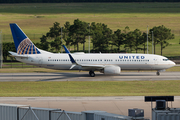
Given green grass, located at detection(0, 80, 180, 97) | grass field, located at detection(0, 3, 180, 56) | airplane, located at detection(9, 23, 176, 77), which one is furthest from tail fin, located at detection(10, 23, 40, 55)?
grass field, located at detection(0, 3, 180, 56)

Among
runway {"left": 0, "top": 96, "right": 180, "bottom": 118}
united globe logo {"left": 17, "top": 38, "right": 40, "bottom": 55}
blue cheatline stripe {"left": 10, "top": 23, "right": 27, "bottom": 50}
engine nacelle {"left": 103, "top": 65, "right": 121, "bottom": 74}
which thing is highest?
blue cheatline stripe {"left": 10, "top": 23, "right": 27, "bottom": 50}

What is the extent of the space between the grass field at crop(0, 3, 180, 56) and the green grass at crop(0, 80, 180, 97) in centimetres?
7778

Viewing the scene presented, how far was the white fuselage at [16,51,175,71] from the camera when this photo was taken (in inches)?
2015

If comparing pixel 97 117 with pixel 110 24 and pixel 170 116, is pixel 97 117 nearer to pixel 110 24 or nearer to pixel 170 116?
pixel 170 116

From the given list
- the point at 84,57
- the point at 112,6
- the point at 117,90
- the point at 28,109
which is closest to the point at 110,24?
the point at 112,6

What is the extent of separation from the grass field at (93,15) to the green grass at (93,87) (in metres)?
77.8

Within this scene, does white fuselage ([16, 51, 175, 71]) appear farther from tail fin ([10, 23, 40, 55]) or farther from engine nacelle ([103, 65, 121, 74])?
engine nacelle ([103, 65, 121, 74])

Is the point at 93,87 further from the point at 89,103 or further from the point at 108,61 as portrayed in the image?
the point at 89,103

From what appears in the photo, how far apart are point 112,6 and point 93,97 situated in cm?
16794

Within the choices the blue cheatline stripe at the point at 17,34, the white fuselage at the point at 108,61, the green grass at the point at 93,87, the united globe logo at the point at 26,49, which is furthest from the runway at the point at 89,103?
the blue cheatline stripe at the point at 17,34

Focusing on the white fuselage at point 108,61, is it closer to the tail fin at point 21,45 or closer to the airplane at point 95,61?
the airplane at point 95,61

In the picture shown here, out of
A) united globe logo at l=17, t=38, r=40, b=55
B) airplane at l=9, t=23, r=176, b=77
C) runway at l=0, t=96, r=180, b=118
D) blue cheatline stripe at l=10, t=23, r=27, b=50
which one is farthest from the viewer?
blue cheatline stripe at l=10, t=23, r=27, b=50

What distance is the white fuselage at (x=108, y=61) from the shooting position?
51188 mm

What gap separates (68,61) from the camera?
52.2 m
